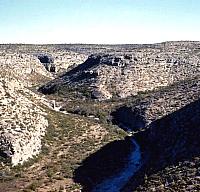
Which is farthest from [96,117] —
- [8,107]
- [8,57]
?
[8,57]

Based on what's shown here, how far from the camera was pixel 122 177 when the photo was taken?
49219mm

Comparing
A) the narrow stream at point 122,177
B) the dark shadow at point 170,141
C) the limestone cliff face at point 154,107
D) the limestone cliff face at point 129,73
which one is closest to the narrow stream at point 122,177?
the narrow stream at point 122,177

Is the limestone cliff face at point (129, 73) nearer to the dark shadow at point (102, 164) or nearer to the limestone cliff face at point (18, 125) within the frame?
the limestone cliff face at point (18, 125)

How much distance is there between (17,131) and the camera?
2190 inches

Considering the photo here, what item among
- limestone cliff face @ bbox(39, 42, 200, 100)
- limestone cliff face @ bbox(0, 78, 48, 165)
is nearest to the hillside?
limestone cliff face @ bbox(0, 78, 48, 165)

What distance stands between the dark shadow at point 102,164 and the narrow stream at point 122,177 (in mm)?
586

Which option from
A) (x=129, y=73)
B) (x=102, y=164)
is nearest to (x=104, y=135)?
(x=102, y=164)

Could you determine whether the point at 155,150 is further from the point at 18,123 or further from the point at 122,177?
the point at 18,123

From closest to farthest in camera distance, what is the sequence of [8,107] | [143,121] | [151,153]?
[151,153]
[8,107]
[143,121]

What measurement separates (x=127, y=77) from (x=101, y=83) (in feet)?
17.5

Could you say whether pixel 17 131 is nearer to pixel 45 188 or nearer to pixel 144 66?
pixel 45 188

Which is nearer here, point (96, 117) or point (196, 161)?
point (196, 161)

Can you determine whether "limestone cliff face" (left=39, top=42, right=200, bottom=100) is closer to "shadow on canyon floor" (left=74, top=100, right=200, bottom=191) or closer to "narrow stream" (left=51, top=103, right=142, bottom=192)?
"shadow on canyon floor" (left=74, top=100, right=200, bottom=191)

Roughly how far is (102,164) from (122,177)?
4.33 meters
